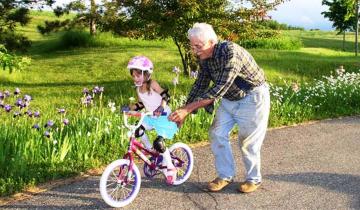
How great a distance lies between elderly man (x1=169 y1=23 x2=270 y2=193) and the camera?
5.10 meters

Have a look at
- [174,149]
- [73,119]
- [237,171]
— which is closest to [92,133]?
[73,119]

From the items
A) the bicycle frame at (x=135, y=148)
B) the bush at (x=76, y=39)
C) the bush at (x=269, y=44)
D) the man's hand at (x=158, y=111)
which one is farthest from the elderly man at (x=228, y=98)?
the bush at (x=269, y=44)

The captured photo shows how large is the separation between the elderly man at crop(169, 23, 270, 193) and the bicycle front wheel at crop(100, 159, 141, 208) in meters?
0.65

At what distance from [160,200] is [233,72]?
1505 mm

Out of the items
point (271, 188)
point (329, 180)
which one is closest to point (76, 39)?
point (329, 180)

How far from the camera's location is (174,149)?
5969 mm

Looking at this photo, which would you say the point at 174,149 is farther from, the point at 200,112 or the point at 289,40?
the point at 289,40

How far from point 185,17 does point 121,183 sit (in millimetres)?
9434

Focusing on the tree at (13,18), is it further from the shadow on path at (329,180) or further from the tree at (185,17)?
the shadow on path at (329,180)

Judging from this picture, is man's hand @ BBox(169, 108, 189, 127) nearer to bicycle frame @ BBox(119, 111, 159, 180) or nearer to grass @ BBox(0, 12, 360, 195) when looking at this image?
bicycle frame @ BBox(119, 111, 159, 180)

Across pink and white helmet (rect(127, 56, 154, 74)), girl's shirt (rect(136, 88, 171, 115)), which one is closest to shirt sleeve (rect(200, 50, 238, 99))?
girl's shirt (rect(136, 88, 171, 115))

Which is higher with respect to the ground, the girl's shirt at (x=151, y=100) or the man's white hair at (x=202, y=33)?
the man's white hair at (x=202, y=33)

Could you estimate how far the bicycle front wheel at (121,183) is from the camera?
4973mm

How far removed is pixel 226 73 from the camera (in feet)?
16.7
